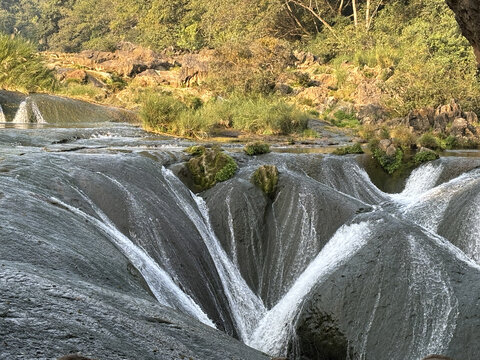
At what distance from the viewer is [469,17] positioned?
423cm

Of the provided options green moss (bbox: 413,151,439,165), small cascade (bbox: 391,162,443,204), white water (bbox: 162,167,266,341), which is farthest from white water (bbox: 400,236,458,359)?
green moss (bbox: 413,151,439,165)

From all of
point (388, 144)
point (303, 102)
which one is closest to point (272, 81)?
point (303, 102)

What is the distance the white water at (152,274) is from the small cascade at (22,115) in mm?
12467

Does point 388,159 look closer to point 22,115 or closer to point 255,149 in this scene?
point 255,149

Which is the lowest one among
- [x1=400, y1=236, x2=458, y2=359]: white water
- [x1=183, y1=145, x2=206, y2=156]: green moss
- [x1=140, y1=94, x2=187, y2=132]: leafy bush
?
[x1=400, y1=236, x2=458, y2=359]: white water

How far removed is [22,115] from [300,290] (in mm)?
13954

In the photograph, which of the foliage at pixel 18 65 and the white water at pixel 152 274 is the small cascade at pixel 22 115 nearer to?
the foliage at pixel 18 65

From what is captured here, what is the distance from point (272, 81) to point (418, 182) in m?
14.6

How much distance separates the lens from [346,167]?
11461 millimetres

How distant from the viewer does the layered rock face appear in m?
4.09

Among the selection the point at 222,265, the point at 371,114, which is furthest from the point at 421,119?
the point at 222,265

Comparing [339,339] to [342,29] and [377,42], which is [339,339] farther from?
[342,29]

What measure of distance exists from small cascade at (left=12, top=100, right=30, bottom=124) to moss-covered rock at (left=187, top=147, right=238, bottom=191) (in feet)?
32.5

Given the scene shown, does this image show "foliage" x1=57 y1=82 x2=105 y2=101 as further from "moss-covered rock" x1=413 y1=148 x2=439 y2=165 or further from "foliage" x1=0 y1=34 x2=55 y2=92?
"moss-covered rock" x1=413 y1=148 x2=439 y2=165
